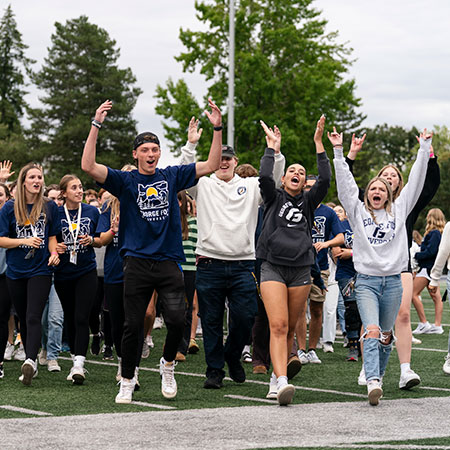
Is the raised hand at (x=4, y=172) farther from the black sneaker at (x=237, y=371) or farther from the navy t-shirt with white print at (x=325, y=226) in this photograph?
the black sneaker at (x=237, y=371)

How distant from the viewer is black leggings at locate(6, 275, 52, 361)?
29.8 feet

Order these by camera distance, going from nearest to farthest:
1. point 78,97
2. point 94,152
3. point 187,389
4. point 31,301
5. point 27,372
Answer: point 94,152, point 187,389, point 27,372, point 31,301, point 78,97

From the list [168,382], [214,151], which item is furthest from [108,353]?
[214,151]

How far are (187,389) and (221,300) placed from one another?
88 cm

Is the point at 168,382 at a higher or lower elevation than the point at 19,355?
higher

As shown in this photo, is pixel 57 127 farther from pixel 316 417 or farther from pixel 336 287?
pixel 316 417

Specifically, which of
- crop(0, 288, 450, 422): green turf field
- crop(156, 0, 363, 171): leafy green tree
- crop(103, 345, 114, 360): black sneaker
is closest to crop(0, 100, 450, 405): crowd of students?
crop(0, 288, 450, 422): green turf field

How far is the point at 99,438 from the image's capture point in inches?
235

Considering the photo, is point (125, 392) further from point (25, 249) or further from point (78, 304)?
point (25, 249)

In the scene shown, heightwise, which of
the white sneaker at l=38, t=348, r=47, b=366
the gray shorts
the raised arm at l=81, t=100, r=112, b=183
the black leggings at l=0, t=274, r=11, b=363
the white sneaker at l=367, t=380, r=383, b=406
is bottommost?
the white sneaker at l=38, t=348, r=47, b=366

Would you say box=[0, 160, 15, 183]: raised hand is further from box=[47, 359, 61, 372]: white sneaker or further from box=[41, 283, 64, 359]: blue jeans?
box=[47, 359, 61, 372]: white sneaker

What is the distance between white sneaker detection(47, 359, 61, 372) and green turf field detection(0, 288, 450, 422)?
0.30 ft

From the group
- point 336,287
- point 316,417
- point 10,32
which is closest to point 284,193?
point 316,417

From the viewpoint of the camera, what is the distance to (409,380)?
8.44m
